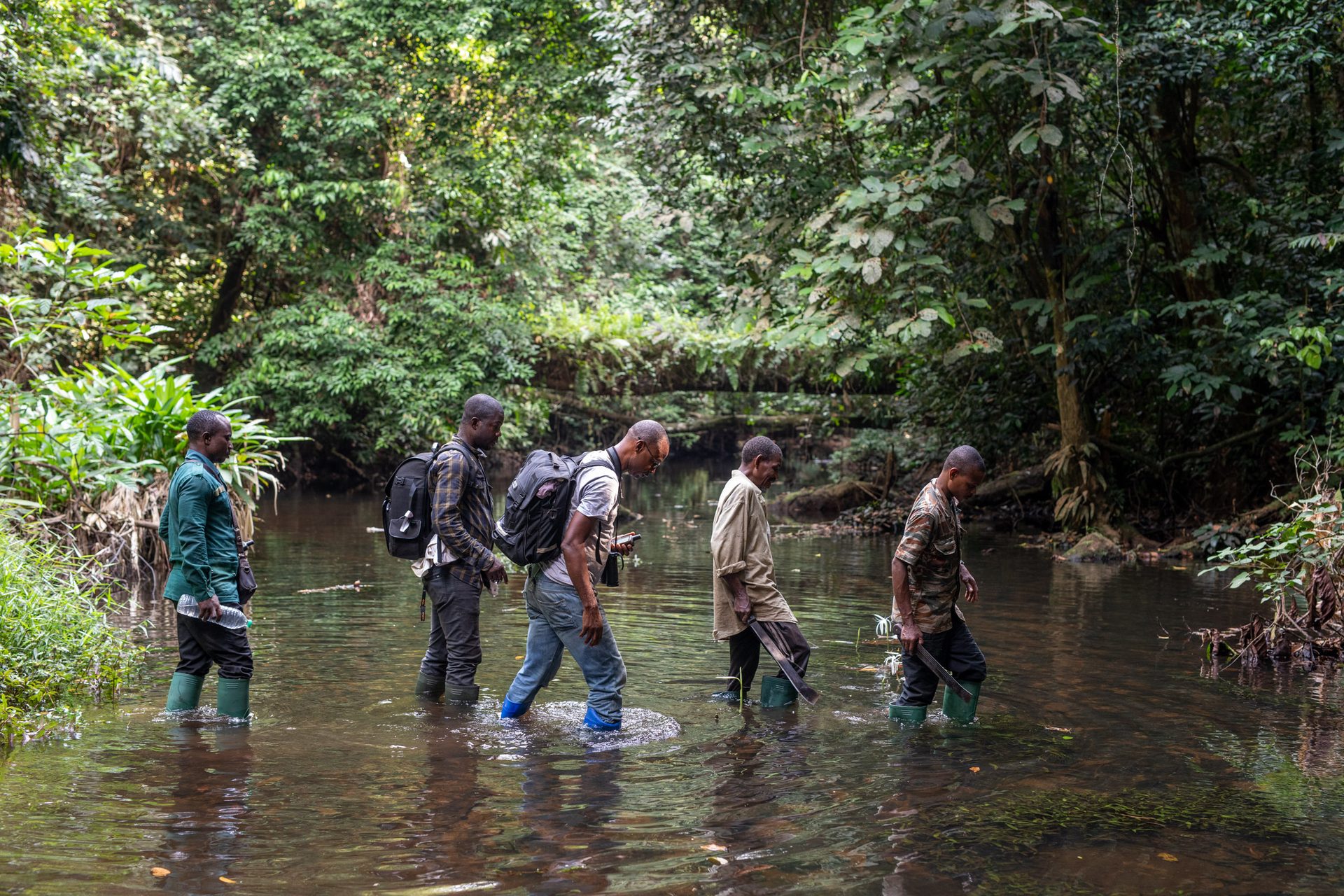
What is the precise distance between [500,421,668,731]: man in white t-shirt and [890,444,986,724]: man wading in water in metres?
1.54

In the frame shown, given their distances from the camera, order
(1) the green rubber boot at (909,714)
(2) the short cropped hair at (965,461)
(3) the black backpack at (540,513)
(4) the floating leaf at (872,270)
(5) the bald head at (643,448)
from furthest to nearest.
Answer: (4) the floating leaf at (872,270), (1) the green rubber boot at (909,714), (2) the short cropped hair at (965,461), (3) the black backpack at (540,513), (5) the bald head at (643,448)

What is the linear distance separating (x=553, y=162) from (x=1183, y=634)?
16702 mm

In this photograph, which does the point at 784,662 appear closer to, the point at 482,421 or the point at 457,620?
the point at 457,620

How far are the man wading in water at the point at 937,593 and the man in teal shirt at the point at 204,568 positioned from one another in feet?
11.8

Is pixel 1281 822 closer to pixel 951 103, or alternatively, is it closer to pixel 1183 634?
pixel 1183 634

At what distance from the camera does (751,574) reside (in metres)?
7.46

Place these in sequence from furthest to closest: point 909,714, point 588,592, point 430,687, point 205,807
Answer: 1. point 430,687
2. point 909,714
3. point 588,592
4. point 205,807

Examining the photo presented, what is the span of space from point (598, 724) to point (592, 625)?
685 mm

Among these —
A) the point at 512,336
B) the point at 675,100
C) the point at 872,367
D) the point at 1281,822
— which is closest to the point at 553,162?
the point at 512,336

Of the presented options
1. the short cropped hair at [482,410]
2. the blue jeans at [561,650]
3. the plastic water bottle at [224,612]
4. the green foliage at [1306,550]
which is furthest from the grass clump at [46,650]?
the green foliage at [1306,550]

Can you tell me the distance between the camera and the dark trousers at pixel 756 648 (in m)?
7.48

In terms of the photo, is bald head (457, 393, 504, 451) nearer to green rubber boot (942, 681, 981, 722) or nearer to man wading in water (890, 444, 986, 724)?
man wading in water (890, 444, 986, 724)

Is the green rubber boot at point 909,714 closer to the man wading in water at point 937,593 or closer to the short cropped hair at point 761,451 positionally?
the man wading in water at point 937,593

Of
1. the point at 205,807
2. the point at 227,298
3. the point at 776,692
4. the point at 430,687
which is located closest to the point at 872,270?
the point at 776,692
